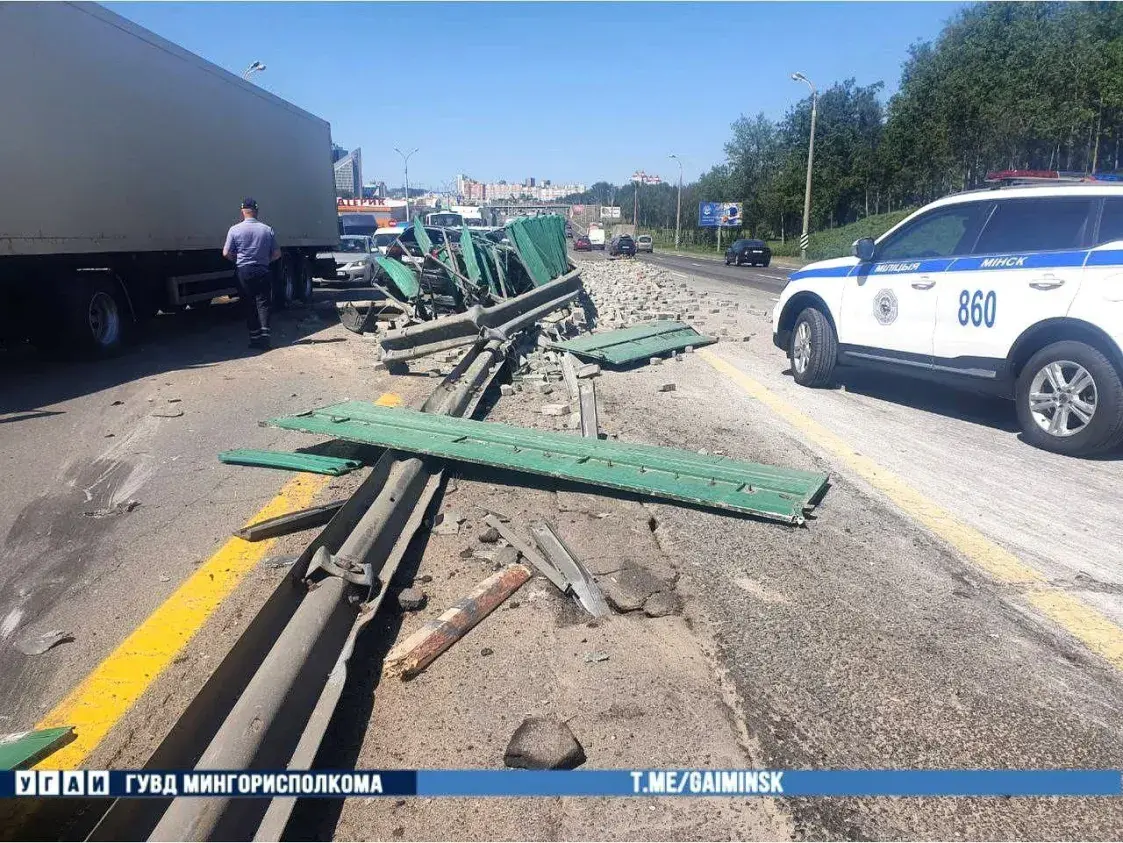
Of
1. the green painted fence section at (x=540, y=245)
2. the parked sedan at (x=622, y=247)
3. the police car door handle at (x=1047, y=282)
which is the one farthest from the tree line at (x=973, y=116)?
the police car door handle at (x=1047, y=282)

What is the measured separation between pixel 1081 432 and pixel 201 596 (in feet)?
19.6

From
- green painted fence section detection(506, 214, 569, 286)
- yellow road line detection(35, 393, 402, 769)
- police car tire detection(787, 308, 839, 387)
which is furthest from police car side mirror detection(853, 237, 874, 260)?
green painted fence section detection(506, 214, 569, 286)

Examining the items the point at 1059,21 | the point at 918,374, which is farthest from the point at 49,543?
the point at 1059,21

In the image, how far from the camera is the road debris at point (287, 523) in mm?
4219

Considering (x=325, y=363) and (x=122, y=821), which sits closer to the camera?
(x=122, y=821)

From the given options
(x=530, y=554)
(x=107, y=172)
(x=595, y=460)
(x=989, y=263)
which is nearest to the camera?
(x=530, y=554)

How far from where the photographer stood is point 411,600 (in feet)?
11.4

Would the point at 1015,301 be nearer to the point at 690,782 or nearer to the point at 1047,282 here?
the point at 1047,282

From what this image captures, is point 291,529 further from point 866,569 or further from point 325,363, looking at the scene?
point 325,363

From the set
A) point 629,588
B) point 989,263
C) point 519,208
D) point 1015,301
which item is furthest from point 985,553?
point 519,208

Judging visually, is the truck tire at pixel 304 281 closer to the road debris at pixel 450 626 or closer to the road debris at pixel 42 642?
the road debris at pixel 42 642

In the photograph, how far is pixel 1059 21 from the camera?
4012 centimetres

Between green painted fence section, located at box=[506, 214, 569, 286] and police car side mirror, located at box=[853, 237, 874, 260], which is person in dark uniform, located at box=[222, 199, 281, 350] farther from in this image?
police car side mirror, located at box=[853, 237, 874, 260]

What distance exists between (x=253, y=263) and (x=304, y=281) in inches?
294
